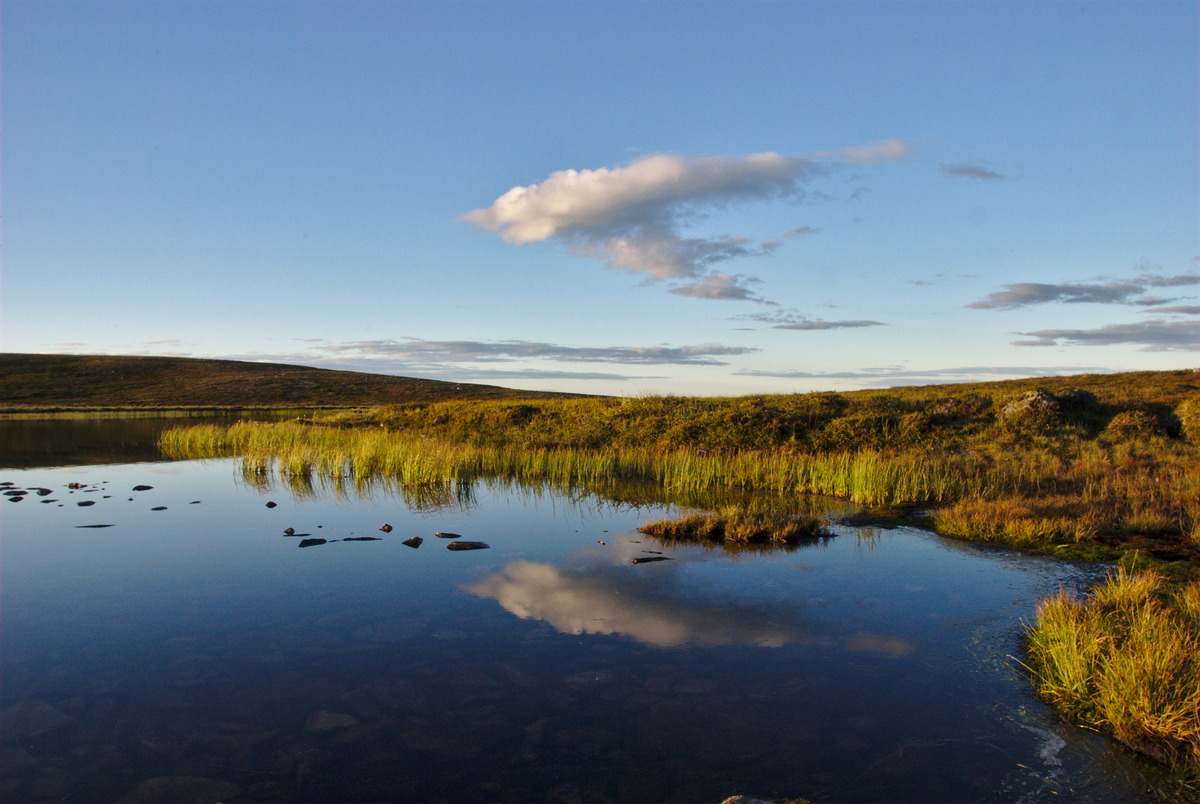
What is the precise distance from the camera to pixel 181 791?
15.2ft

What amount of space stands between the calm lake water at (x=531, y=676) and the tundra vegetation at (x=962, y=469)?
0.59 m

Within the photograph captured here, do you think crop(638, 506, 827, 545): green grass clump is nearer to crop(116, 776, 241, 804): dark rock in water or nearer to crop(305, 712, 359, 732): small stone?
crop(305, 712, 359, 732): small stone

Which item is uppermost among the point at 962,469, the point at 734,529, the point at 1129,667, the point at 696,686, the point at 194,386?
the point at 194,386

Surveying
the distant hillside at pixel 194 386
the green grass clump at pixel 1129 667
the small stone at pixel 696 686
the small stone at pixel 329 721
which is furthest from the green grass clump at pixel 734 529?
the distant hillside at pixel 194 386

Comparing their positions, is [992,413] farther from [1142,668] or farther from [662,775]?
[662,775]

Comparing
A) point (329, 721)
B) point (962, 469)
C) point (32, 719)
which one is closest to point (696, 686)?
point (329, 721)

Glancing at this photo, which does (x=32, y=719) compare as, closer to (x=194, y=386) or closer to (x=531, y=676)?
(x=531, y=676)

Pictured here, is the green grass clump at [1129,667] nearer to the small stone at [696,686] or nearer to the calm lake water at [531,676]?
the calm lake water at [531,676]

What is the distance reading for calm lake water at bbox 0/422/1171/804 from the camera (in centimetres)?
480

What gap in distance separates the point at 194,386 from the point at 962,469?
290ft

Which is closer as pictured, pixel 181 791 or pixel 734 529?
pixel 181 791

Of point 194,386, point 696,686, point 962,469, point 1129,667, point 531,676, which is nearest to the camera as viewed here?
point 1129,667

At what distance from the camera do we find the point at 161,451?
1130 inches

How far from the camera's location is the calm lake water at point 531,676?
480 cm
